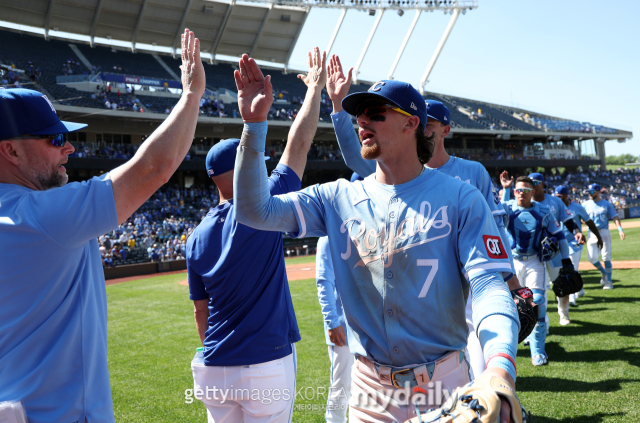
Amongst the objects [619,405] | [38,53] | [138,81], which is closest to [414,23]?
[138,81]

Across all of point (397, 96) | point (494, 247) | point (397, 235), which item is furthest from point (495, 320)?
point (397, 96)

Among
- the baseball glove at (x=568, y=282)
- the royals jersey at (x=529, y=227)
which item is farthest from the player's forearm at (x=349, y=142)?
the baseball glove at (x=568, y=282)

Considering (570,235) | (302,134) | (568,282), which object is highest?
(302,134)

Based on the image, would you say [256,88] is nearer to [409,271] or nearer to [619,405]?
[409,271]

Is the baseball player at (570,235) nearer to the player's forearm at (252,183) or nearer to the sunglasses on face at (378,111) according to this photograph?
the sunglasses on face at (378,111)

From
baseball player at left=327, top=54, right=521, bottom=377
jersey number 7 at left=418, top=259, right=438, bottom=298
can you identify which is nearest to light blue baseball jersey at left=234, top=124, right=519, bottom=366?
jersey number 7 at left=418, top=259, right=438, bottom=298

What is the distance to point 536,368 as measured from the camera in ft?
19.0

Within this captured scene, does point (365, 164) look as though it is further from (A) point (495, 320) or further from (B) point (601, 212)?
(B) point (601, 212)

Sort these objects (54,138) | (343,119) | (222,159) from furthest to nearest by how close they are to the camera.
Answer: (343,119) < (222,159) < (54,138)

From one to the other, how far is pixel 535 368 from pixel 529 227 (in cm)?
189

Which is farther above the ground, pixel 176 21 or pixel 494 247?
pixel 176 21

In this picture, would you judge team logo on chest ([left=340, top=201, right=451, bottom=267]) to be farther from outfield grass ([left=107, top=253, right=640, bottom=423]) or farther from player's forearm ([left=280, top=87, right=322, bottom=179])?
outfield grass ([left=107, top=253, right=640, bottom=423])

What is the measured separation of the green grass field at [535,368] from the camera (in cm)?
471

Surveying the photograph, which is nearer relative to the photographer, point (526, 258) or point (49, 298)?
point (49, 298)
